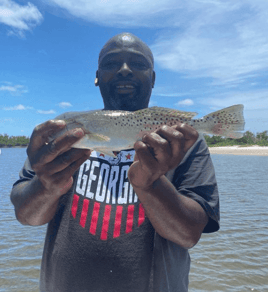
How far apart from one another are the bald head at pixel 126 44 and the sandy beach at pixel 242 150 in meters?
63.6

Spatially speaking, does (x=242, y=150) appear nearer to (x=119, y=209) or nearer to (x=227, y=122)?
(x=227, y=122)

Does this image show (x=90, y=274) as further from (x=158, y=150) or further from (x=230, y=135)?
(x=230, y=135)

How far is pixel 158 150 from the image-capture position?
2.19m

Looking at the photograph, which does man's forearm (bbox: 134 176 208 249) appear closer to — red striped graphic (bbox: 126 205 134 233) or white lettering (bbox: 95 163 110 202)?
red striped graphic (bbox: 126 205 134 233)

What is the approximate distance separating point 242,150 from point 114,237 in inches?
2800

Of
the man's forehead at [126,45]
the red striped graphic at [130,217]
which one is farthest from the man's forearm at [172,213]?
the man's forehead at [126,45]

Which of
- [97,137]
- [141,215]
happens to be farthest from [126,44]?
[141,215]

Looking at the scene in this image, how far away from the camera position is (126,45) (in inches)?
127

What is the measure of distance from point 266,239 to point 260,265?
199cm

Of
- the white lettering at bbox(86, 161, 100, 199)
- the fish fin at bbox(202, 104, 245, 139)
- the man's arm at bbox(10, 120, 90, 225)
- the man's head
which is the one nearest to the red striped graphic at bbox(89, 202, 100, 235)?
the white lettering at bbox(86, 161, 100, 199)

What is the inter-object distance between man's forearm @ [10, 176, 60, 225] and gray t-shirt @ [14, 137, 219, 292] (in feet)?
0.51

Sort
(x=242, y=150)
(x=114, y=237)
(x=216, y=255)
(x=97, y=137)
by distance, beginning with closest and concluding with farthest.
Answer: (x=114, y=237)
(x=97, y=137)
(x=216, y=255)
(x=242, y=150)

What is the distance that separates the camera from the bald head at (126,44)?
3.25 meters

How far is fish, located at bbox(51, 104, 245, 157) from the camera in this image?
273cm
